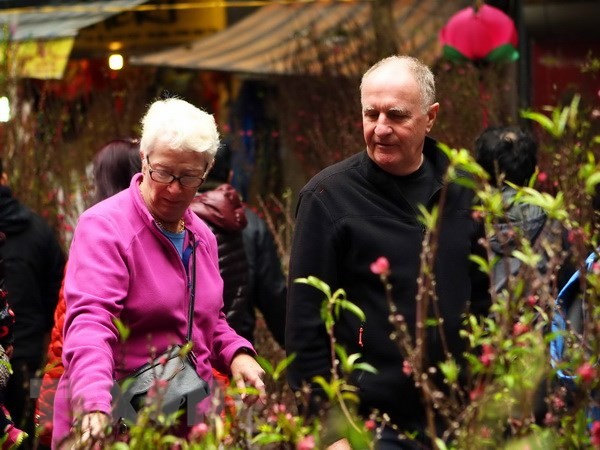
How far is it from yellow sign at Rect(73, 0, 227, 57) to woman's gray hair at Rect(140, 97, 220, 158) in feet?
37.0

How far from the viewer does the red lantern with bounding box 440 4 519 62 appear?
10070 millimetres

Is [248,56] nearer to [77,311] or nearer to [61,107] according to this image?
[61,107]

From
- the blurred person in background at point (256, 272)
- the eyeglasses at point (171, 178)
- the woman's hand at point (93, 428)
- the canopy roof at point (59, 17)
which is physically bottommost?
the blurred person in background at point (256, 272)

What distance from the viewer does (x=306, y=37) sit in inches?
485

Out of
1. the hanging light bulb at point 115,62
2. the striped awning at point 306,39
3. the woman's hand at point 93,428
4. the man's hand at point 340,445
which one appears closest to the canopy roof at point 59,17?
the hanging light bulb at point 115,62

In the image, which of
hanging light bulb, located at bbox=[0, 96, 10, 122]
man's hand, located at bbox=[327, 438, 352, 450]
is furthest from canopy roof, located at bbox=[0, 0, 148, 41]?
man's hand, located at bbox=[327, 438, 352, 450]

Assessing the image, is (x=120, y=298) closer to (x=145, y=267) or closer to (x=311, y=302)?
(x=145, y=267)

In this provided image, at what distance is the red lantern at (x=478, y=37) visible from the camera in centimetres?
1007

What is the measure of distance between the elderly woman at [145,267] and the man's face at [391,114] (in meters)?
0.48

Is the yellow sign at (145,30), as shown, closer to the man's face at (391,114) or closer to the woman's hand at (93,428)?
the man's face at (391,114)

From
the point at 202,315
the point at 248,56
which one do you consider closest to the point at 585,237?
the point at 202,315

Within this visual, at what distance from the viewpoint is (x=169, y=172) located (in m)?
3.95

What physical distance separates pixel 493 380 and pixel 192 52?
1109cm

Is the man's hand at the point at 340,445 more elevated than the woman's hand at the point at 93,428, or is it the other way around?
the woman's hand at the point at 93,428
